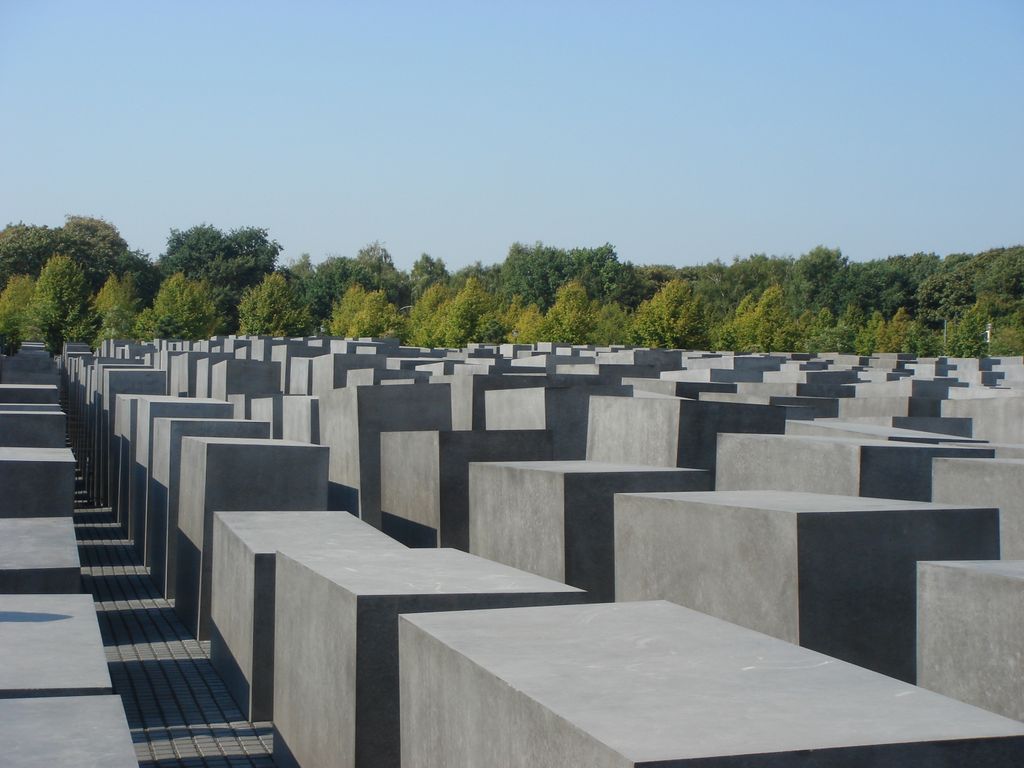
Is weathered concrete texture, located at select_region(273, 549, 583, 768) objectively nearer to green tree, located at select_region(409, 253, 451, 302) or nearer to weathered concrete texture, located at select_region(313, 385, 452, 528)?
weathered concrete texture, located at select_region(313, 385, 452, 528)

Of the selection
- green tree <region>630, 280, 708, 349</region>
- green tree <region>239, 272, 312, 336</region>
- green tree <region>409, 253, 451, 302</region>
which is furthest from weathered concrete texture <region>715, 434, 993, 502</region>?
green tree <region>409, 253, 451, 302</region>

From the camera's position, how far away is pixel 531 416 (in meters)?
11.8

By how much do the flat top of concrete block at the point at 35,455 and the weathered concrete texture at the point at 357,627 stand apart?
13.8 feet

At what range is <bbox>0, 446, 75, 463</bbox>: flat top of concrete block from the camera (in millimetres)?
10016

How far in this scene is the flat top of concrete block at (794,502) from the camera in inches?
237

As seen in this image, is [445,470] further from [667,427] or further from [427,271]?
[427,271]

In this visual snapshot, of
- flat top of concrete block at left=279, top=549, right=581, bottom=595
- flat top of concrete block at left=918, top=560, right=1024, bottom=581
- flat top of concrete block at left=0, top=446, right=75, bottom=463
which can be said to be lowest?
flat top of concrete block at left=279, top=549, right=581, bottom=595

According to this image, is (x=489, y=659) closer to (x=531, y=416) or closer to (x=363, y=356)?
(x=531, y=416)

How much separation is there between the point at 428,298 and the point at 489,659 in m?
65.7

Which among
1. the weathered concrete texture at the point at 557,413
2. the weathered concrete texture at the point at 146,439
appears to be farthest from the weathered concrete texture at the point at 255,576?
the weathered concrete texture at the point at 146,439

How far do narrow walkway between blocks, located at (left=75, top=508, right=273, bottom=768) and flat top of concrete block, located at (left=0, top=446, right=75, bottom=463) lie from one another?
1.37 meters

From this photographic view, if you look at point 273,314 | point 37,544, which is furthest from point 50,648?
point 273,314

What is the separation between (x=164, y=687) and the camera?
327 inches

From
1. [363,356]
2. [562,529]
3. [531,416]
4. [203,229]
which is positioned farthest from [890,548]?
[203,229]
